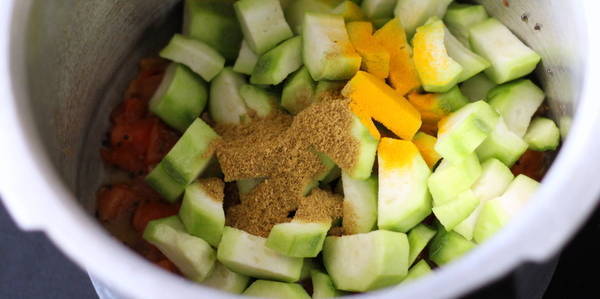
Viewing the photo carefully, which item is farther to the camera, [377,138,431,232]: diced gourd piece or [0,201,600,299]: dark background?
[0,201,600,299]: dark background

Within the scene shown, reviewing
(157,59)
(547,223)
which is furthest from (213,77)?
(547,223)

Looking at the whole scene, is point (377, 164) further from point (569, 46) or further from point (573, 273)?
point (573, 273)

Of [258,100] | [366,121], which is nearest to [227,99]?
[258,100]

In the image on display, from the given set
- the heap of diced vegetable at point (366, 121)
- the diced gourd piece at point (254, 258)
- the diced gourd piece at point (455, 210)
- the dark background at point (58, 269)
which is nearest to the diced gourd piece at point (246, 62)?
the heap of diced vegetable at point (366, 121)

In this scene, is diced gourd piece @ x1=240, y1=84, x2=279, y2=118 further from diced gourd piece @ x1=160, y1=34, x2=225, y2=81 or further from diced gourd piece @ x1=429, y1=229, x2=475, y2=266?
diced gourd piece @ x1=429, y1=229, x2=475, y2=266

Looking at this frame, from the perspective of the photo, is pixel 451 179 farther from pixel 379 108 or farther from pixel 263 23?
pixel 263 23

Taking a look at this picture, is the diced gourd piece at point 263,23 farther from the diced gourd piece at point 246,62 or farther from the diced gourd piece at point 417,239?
the diced gourd piece at point 417,239

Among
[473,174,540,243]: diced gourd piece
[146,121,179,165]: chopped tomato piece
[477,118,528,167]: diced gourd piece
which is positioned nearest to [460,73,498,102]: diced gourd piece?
[477,118,528,167]: diced gourd piece
